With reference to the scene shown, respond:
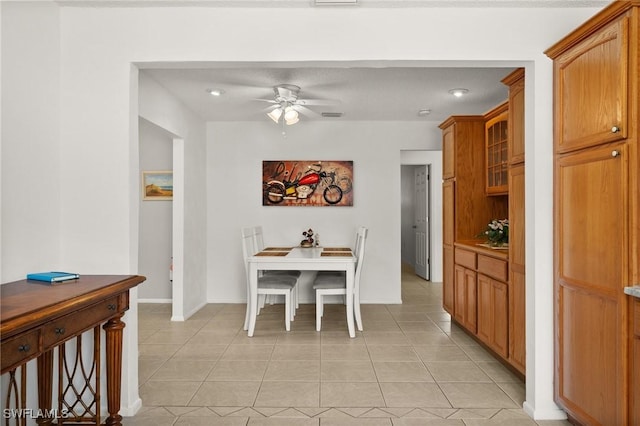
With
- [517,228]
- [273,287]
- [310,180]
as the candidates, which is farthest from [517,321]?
[310,180]

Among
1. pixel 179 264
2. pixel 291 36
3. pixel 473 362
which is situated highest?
pixel 291 36

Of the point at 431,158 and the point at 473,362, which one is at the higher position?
the point at 431,158

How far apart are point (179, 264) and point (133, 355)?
7.47ft

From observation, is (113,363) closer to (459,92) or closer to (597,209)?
(597,209)

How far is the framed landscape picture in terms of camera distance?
18.4ft

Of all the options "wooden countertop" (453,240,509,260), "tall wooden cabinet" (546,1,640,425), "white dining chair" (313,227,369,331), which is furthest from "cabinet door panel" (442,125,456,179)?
"tall wooden cabinet" (546,1,640,425)

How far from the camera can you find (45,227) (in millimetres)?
2439

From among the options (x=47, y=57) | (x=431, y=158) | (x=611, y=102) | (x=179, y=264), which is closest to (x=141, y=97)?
(x=47, y=57)

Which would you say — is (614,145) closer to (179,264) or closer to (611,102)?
(611,102)

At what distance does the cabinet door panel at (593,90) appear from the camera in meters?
1.92

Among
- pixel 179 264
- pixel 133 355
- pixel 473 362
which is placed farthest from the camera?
pixel 179 264

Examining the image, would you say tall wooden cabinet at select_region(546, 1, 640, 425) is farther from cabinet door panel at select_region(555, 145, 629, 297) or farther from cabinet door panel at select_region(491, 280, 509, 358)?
A: cabinet door panel at select_region(491, 280, 509, 358)

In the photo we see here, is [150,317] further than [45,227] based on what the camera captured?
Yes

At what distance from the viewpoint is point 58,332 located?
1.72 metres
